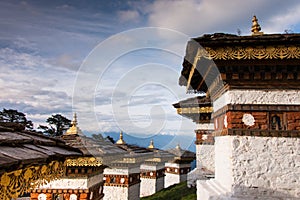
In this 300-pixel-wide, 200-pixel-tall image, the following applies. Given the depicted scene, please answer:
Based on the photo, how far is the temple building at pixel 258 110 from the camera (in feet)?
12.1

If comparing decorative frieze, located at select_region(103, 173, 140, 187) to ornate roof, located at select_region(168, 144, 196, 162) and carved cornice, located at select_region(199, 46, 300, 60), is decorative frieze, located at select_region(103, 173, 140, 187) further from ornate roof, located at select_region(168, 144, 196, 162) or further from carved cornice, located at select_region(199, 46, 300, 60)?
carved cornice, located at select_region(199, 46, 300, 60)

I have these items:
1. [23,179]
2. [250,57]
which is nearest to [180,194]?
[250,57]

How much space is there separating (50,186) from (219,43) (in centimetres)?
542

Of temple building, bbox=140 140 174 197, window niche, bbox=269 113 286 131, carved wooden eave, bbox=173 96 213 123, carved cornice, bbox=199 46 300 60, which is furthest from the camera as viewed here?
temple building, bbox=140 140 174 197

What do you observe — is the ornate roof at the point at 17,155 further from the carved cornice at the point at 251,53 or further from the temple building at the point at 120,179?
the temple building at the point at 120,179

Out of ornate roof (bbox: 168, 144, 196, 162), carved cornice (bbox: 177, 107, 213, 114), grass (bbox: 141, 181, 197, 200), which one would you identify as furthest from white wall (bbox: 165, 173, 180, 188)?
carved cornice (bbox: 177, 107, 213, 114)

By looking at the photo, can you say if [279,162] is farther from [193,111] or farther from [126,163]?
[126,163]

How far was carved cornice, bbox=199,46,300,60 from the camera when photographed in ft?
12.0

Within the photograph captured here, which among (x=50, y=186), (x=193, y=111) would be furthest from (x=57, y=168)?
(x=193, y=111)

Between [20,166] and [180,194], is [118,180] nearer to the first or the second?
[180,194]

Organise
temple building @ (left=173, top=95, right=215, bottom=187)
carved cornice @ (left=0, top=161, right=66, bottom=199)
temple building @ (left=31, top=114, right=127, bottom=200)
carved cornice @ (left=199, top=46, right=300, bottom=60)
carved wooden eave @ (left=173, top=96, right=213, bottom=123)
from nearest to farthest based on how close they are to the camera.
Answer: carved cornice @ (left=0, top=161, right=66, bottom=199)
carved cornice @ (left=199, top=46, right=300, bottom=60)
temple building @ (left=31, top=114, right=127, bottom=200)
carved wooden eave @ (left=173, top=96, right=213, bottom=123)
temple building @ (left=173, top=95, right=215, bottom=187)

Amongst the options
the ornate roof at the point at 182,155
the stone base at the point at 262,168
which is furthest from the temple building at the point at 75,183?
the ornate roof at the point at 182,155

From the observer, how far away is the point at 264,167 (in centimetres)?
374

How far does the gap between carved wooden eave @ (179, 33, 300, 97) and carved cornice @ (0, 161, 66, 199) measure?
8.34 ft
